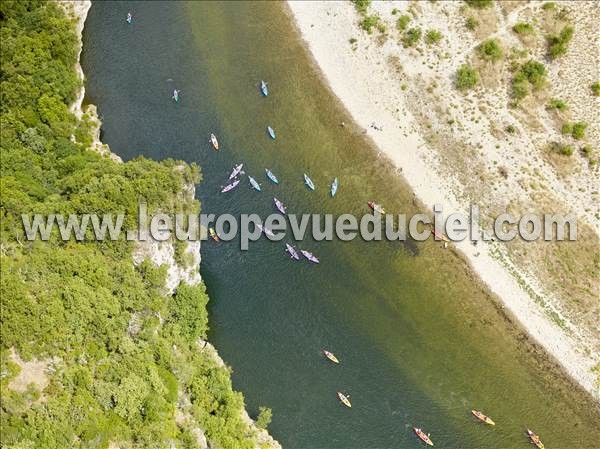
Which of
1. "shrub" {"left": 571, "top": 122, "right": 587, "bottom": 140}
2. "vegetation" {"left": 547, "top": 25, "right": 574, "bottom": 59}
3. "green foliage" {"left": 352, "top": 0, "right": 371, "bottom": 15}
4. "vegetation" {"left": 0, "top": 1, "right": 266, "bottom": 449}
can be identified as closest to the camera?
"vegetation" {"left": 0, "top": 1, "right": 266, "bottom": 449}

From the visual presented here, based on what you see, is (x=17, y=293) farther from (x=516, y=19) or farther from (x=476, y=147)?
(x=516, y=19)

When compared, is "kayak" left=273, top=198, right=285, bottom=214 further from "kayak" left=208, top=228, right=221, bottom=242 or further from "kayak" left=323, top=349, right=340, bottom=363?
"kayak" left=323, top=349, right=340, bottom=363

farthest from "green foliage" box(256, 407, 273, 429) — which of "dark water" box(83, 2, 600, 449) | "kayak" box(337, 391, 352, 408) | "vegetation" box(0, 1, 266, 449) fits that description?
"kayak" box(337, 391, 352, 408)

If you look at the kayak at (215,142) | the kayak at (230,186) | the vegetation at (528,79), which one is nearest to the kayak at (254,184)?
the kayak at (230,186)

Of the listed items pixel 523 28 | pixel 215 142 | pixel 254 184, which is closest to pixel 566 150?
pixel 523 28

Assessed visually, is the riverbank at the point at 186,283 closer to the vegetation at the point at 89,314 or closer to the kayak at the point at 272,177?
the vegetation at the point at 89,314

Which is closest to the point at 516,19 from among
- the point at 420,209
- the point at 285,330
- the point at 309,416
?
the point at 420,209
